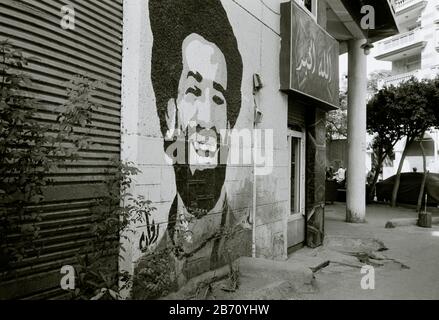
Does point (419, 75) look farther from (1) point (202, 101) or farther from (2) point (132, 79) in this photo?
(2) point (132, 79)

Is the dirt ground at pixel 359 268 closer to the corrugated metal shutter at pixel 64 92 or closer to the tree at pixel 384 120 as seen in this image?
the corrugated metal shutter at pixel 64 92

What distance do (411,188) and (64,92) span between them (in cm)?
1620

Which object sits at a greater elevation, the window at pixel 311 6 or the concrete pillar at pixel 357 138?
the window at pixel 311 6

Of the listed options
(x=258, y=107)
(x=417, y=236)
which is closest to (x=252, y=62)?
(x=258, y=107)

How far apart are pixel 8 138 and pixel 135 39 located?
5.87ft

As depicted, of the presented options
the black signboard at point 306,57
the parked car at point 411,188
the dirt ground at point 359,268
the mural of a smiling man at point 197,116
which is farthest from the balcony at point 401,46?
the mural of a smiling man at point 197,116

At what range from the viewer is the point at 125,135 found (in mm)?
3670

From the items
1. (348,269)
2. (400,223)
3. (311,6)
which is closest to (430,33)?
(400,223)

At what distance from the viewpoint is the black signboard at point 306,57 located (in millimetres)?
6762

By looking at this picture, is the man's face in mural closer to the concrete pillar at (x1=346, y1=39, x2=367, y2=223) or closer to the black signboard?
the black signboard

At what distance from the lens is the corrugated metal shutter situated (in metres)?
2.77

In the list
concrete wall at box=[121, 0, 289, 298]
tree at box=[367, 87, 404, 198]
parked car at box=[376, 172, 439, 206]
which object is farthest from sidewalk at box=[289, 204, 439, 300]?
tree at box=[367, 87, 404, 198]

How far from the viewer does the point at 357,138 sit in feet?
39.7

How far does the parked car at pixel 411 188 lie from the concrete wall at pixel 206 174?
1081 centimetres
